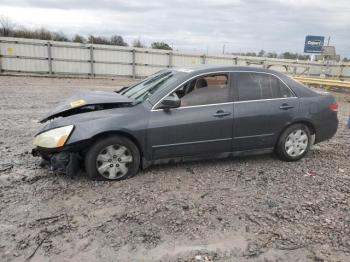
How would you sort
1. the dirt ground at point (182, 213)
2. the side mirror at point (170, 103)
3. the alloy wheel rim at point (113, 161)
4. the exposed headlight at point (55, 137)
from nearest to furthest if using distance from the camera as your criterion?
the dirt ground at point (182, 213), the exposed headlight at point (55, 137), the alloy wheel rim at point (113, 161), the side mirror at point (170, 103)

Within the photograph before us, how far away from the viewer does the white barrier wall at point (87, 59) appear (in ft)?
61.5

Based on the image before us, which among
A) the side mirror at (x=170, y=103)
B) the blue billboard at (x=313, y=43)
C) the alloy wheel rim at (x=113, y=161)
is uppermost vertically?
the blue billboard at (x=313, y=43)

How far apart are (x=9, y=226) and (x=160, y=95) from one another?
2527 mm

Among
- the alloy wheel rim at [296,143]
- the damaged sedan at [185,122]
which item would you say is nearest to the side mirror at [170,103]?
the damaged sedan at [185,122]

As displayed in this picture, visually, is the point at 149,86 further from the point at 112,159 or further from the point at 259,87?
the point at 259,87

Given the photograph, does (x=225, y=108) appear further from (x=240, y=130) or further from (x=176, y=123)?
(x=176, y=123)

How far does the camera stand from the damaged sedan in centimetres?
421

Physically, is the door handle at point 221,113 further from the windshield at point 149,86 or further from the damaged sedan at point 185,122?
the windshield at point 149,86

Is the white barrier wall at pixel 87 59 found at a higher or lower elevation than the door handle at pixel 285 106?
higher

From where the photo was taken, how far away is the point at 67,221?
11.1ft

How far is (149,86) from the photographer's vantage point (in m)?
5.10

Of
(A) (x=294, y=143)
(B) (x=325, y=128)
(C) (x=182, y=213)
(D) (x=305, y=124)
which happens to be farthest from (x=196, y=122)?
(B) (x=325, y=128)

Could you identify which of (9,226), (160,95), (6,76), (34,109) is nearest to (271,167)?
(160,95)

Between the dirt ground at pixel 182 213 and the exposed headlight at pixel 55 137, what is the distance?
555 millimetres
